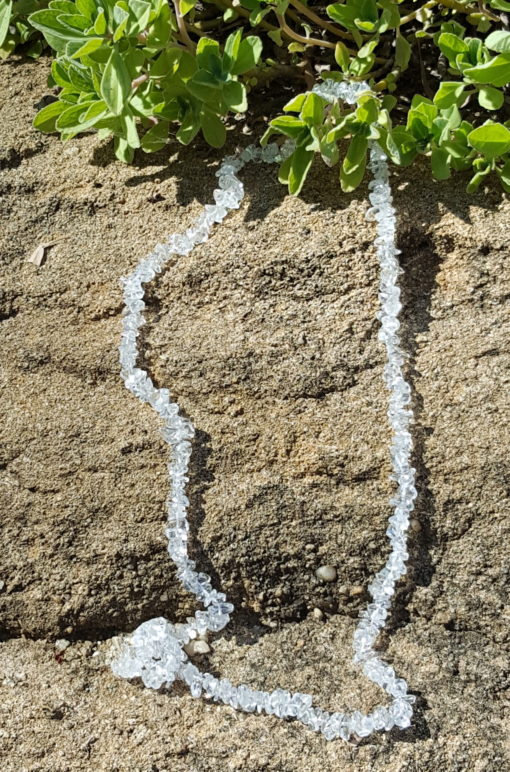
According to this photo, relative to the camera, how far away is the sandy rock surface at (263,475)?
4.09ft

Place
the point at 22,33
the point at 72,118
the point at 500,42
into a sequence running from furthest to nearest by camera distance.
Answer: the point at 22,33 → the point at 72,118 → the point at 500,42

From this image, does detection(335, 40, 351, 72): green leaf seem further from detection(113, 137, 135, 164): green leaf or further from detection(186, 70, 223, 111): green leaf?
detection(113, 137, 135, 164): green leaf

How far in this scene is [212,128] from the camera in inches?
58.3

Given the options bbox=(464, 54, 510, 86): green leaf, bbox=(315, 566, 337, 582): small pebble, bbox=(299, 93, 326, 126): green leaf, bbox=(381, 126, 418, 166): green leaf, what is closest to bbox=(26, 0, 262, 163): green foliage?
bbox=(299, 93, 326, 126): green leaf

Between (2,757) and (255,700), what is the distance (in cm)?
39

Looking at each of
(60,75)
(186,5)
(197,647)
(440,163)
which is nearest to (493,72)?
(440,163)

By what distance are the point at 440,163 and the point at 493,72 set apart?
0.54 ft

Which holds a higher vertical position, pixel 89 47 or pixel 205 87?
pixel 89 47

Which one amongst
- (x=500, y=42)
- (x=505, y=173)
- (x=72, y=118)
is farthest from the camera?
(x=72, y=118)

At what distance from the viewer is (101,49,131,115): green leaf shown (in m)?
1.29

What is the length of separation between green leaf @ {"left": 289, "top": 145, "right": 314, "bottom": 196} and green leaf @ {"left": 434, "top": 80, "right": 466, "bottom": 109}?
0.22 meters

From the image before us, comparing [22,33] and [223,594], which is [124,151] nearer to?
[22,33]

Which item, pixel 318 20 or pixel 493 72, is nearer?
pixel 493 72

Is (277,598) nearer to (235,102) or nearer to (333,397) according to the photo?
(333,397)
